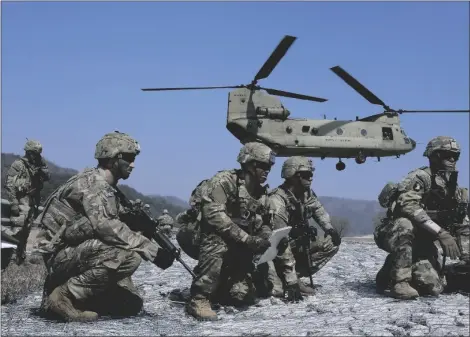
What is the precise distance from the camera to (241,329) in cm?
478

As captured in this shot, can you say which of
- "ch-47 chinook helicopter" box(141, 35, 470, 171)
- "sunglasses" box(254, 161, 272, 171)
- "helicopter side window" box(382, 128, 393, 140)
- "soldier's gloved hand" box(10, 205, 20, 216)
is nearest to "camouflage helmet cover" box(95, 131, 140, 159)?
"sunglasses" box(254, 161, 272, 171)

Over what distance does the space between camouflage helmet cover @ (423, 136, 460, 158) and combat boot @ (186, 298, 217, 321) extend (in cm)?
315

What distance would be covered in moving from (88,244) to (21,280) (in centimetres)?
288

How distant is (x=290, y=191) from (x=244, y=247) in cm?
131

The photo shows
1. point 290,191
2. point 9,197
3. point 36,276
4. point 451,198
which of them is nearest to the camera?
point 451,198

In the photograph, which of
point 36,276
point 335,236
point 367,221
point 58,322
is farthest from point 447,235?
point 367,221

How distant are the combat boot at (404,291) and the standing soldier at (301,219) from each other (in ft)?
3.36

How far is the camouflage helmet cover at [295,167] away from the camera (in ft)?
22.2

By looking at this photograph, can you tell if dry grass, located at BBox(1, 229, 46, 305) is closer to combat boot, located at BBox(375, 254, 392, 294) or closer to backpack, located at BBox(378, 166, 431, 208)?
combat boot, located at BBox(375, 254, 392, 294)

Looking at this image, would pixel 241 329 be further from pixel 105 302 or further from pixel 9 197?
pixel 9 197

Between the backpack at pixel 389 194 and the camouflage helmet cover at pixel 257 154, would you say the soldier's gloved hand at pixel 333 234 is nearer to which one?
the backpack at pixel 389 194

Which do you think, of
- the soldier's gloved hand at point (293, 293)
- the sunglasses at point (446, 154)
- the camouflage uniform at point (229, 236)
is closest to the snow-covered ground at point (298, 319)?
the soldier's gloved hand at point (293, 293)

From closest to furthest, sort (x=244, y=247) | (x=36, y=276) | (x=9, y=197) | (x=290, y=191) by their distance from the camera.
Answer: (x=244, y=247), (x=290, y=191), (x=36, y=276), (x=9, y=197)

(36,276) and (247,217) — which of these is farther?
(36,276)
